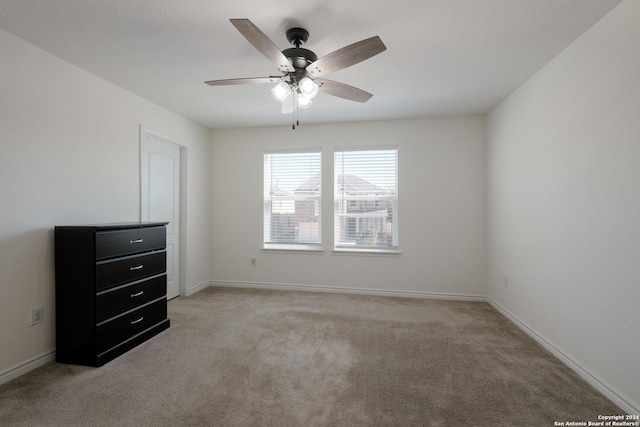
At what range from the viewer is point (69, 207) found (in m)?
2.63

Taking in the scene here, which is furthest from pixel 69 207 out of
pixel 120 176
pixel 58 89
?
pixel 58 89

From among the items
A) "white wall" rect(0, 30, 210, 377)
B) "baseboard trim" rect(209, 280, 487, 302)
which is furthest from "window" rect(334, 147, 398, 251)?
"white wall" rect(0, 30, 210, 377)

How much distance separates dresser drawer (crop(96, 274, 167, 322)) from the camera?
241 cm

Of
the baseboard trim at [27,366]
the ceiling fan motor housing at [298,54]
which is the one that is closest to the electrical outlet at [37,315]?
the baseboard trim at [27,366]

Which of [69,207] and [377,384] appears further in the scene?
[69,207]

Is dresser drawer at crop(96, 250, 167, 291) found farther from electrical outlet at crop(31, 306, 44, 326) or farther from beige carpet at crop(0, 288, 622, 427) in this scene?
beige carpet at crop(0, 288, 622, 427)

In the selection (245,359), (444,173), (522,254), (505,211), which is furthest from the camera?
(444,173)

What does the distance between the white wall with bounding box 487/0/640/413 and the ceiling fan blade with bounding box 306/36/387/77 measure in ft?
5.07

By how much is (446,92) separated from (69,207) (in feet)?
12.5

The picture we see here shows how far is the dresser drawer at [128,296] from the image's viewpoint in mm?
2412

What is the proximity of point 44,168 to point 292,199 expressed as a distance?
288 centimetres

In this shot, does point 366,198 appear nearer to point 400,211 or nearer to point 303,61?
point 400,211

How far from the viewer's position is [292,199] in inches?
185

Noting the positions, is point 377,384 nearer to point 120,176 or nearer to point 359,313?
point 359,313
